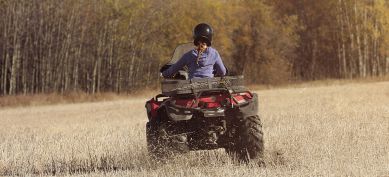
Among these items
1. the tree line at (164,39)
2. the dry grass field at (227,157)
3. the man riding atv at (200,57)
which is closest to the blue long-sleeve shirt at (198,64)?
the man riding atv at (200,57)

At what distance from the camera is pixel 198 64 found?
30.3ft

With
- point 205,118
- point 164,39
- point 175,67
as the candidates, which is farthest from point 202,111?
point 164,39

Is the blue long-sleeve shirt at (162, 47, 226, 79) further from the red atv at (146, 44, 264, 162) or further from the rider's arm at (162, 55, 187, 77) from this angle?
the red atv at (146, 44, 264, 162)

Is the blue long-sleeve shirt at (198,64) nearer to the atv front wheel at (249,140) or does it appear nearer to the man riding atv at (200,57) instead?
the man riding atv at (200,57)

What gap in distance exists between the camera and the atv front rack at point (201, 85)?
29.0ft

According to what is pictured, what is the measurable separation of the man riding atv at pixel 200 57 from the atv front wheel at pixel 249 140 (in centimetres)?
80

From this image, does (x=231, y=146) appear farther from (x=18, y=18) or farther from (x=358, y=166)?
(x=18, y=18)

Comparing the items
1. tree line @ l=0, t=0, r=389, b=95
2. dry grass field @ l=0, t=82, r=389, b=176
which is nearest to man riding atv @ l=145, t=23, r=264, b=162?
dry grass field @ l=0, t=82, r=389, b=176

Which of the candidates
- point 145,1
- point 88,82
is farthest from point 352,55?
point 88,82

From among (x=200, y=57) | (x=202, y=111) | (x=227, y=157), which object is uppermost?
(x=200, y=57)

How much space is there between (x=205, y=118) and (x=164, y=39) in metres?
44.9

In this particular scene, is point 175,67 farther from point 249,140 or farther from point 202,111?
point 249,140

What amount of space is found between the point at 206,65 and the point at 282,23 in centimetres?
5541

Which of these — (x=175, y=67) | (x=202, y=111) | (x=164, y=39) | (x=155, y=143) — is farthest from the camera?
(x=164, y=39)
